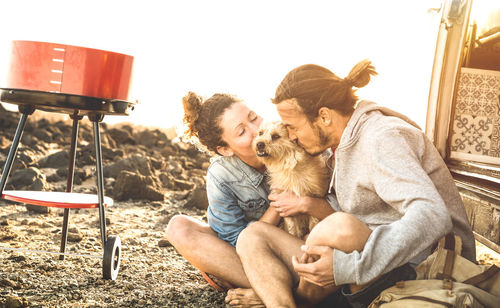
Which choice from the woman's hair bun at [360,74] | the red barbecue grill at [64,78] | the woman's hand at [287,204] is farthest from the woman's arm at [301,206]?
the red barbecue grill at [64,78]

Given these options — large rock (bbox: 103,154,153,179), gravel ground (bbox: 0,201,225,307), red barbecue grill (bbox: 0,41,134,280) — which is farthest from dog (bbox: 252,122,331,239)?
large rock (bbox: 103,154,153,179)

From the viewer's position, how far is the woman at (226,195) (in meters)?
3.23

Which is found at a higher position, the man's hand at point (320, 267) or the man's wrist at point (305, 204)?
the man's wrist at point (305, 204)

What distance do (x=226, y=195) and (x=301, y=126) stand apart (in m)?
0.82

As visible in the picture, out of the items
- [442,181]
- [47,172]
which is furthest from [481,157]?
[47,172]

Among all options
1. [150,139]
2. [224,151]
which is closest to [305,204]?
[224,151]

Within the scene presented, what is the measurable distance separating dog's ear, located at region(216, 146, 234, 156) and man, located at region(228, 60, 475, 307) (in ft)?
2.38

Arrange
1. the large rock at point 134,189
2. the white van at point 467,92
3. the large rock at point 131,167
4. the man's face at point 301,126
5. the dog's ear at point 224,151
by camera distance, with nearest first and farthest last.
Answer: the man's face at point 301,126 < the dog's ear at point 224,151 < the white van at point 467,92 < the large rock at point 134,189 < the large rock at point 131,167

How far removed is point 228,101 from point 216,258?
3.23ft

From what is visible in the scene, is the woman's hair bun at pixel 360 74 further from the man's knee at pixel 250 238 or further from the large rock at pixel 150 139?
the large rock at pixel 150 139

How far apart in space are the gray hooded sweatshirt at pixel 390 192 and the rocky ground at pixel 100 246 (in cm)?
131

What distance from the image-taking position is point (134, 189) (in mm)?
6926

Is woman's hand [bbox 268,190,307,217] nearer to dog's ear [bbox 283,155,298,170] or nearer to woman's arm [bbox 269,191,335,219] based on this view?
woman's arm [bbox 269,191,335,219]

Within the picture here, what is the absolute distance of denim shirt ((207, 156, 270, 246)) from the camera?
332cm
